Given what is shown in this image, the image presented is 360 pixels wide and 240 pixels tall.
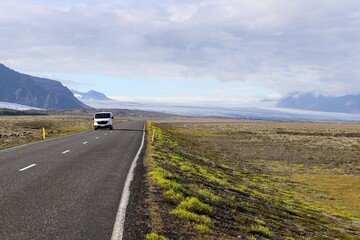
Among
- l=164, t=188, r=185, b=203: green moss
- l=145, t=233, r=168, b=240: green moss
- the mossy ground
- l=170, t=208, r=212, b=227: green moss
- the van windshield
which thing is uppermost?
the van windshield

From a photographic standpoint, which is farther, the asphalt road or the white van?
the white van

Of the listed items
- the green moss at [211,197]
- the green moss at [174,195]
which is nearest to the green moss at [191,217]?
the green moss at [174,195]

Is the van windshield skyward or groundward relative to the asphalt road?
skyward

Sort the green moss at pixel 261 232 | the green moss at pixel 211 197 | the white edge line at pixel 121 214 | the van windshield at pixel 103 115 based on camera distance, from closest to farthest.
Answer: the white edge line at pixel 121 214, the green moss at pixel 261 232, the green moss at pixel 211 197, the van windshield at pixel 103 115

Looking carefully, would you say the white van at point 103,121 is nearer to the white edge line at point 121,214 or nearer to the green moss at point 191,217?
the white edge line at point 121,214

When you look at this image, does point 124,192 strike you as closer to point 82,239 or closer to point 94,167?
point 82,239

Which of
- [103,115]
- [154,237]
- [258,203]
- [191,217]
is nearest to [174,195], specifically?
[191,217]

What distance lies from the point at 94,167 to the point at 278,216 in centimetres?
792

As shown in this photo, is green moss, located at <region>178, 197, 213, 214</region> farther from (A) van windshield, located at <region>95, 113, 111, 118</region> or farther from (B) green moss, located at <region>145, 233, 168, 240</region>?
(A) van windshield, located at <region>95, 113, 111, 118</region>

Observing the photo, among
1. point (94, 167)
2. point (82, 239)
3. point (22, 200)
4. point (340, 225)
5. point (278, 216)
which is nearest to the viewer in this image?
point (82, 239)

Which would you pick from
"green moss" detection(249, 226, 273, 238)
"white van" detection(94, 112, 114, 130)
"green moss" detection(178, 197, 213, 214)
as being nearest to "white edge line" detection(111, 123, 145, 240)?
"green moss" detection(178, 197, 213, 214)

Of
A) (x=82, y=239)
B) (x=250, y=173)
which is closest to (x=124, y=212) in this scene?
(x=82, y=239)

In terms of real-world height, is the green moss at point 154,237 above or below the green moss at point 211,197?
above

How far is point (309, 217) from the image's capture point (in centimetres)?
1493
